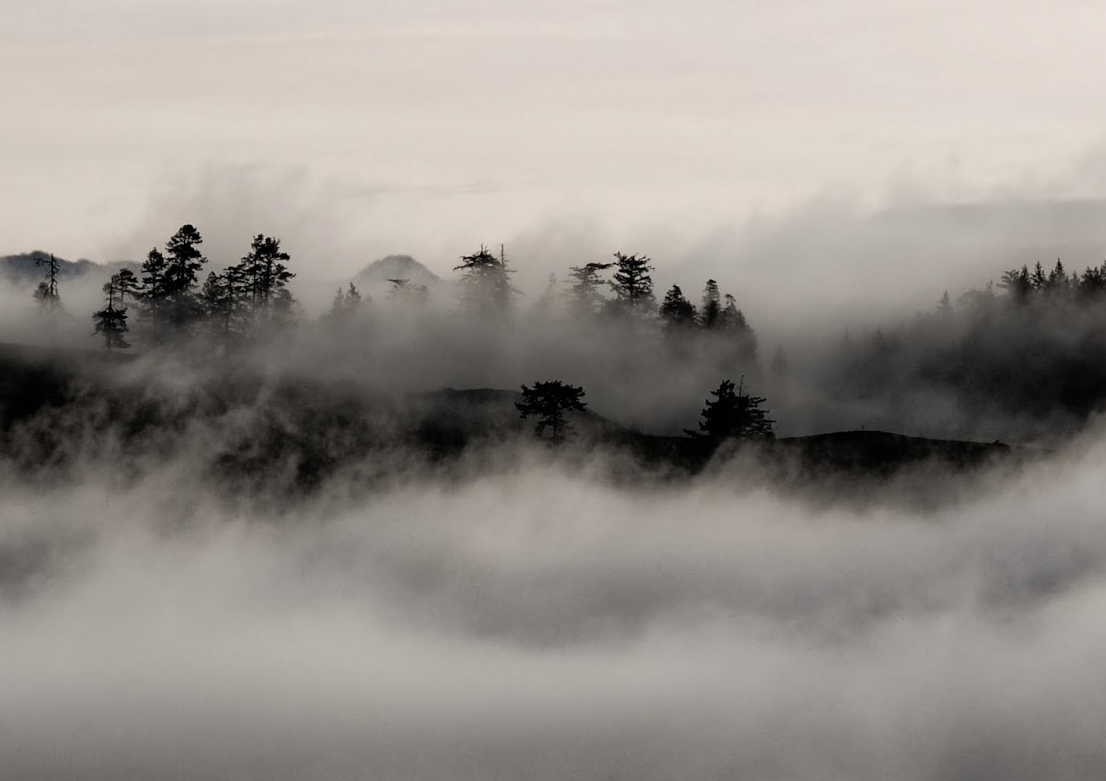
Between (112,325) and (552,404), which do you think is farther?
(112,325)

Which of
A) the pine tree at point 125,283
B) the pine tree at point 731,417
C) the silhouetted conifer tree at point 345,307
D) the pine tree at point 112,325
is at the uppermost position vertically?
the pine tree at point 125,283

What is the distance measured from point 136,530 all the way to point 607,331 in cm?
5859

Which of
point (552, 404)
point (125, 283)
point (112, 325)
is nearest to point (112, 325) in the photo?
point (112, 325)

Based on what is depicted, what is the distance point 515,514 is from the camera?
197125mm

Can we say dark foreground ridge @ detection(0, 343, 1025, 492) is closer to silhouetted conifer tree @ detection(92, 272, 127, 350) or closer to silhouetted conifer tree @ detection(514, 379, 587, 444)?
silhouetted conifer tree @ detection(92, 272, 127, 350)

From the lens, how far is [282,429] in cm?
15862

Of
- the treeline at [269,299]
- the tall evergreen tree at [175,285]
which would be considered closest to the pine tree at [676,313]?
the treeline at [269,299]

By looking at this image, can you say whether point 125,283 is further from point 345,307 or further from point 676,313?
point 676,313

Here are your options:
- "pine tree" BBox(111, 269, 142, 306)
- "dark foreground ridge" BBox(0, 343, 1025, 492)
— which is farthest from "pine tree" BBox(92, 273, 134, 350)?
"dark foreground ridge" BBox(0, 343, 1025, 492)

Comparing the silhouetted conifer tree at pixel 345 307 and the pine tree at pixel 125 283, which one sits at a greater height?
the pine tree at pixel 125 283

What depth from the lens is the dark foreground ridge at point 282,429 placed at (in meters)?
158

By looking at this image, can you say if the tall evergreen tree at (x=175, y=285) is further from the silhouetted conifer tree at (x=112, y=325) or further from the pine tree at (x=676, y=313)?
the pine tree at (x=676, y=313)

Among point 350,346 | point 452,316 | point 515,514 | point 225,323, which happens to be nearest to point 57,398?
point 225,323

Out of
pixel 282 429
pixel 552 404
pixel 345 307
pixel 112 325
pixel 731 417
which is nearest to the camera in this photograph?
→ pixel 552 404
